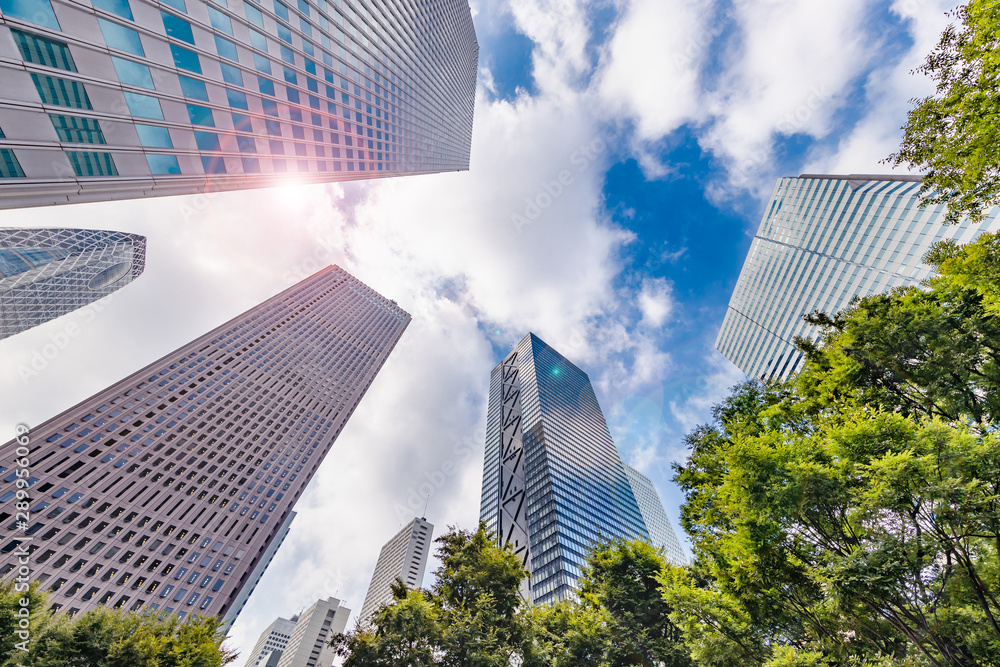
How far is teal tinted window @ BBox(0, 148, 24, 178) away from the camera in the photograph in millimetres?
12141

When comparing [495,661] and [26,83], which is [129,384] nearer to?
[26,83]

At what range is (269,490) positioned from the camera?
7056cm

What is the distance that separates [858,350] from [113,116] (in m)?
29.7

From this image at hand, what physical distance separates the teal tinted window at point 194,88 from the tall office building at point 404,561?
163 metres

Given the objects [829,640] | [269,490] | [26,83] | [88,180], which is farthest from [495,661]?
[269,490]

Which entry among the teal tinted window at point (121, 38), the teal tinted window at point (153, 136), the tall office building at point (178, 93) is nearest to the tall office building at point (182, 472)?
the tall office building at point (178, 93)

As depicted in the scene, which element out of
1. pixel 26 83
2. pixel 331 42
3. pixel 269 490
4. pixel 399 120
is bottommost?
pixel 26 83

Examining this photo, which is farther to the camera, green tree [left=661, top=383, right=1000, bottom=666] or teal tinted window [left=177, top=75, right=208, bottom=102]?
teal tinted window [left=177, top=75, right=208, bottom=102]

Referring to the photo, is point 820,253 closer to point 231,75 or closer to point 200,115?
point 231,75

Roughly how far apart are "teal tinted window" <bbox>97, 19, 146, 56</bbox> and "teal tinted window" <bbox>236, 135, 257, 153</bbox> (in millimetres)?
6560

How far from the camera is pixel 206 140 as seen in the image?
20031 millimetres

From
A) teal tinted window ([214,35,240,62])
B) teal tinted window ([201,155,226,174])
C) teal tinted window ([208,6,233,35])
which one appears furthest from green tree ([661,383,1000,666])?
teal tinted window ([208,6,233,35])

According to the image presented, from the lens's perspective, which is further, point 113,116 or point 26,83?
point 113,116
